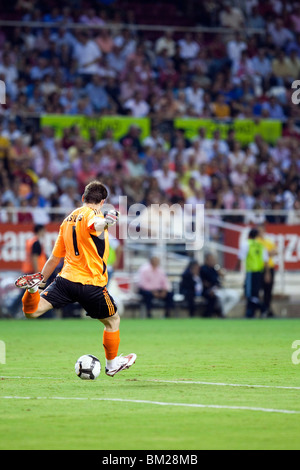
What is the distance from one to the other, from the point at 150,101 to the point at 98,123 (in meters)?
2.28

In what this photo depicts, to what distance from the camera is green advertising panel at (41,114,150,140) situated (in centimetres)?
2473

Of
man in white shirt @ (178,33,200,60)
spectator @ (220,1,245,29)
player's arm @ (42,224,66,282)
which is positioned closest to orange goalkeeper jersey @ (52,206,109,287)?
player's arm @ (42,224,66,282)

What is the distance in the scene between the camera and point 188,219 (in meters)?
22.9

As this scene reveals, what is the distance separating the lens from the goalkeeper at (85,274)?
10469 mm

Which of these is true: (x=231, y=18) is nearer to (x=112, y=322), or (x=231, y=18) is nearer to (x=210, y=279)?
(x=210, y=279)

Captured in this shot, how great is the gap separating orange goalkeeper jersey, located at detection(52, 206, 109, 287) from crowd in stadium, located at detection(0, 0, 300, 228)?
39.6 ft

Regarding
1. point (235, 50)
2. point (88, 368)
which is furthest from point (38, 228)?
point (235, 50)

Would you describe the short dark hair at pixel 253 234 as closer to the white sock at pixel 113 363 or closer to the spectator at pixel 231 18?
the spectator at pixel 231 18

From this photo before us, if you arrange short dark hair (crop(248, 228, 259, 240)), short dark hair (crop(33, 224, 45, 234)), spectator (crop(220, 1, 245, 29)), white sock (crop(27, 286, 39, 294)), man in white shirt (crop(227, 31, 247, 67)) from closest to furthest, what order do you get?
white sock (crop(27, 286, 39, 294)) < short dark hair (crop(33, 224, 45, 234)) < short dark hair (crop(248, 228, 259, 240)) < man in white shirt (crop(227, 31, 247, 67)) < spectator (crop(220, 1, 245, 29))

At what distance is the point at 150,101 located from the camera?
26.8 m

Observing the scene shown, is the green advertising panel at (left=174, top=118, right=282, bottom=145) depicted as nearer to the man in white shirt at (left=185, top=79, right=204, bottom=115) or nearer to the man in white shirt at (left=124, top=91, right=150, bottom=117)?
the man in white shirt at (left=124, top=91, right=150, bottom=117)

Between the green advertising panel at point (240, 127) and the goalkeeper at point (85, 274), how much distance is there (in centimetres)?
1560

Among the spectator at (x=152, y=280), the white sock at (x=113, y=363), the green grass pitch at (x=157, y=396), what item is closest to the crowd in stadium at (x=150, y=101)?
the spectator at (x=152, y=280)

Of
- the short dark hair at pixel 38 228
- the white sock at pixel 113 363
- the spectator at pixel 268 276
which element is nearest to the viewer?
the white sock at pixel 113 363
